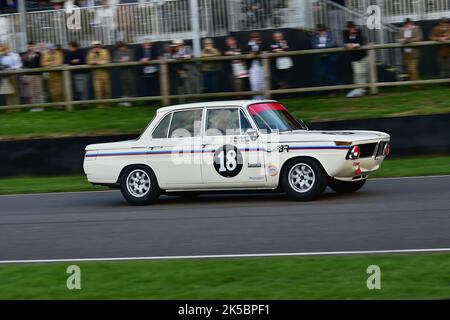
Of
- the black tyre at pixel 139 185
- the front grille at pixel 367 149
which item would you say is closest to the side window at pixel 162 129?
the black tyre at pixel 139 185

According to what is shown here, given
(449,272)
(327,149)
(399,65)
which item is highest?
(399,65)

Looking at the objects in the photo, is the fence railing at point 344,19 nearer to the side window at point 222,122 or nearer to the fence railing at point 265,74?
the fence railing at point 265,74

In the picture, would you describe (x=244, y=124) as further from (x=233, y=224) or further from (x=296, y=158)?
(x=233, y=224)

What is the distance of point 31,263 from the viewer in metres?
9.18

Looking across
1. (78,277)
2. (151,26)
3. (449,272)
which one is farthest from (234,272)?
(151,26)

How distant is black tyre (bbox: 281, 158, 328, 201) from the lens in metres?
12.1

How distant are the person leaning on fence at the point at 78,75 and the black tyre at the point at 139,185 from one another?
881 cm

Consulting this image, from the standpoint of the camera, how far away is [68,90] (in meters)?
21.9

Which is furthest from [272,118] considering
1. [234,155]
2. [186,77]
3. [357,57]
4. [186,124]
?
[186,77]

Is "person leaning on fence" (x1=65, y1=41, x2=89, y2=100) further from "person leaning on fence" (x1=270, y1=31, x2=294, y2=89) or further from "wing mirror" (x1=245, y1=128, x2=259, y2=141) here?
"wing mirror" (x1=245, y1=128, x2=259, y2=141)

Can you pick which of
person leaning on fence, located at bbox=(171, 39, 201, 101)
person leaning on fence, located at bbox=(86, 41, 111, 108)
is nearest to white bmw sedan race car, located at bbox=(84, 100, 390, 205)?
person leaning on fence, located at bbox=(171, 39, 201, 101)

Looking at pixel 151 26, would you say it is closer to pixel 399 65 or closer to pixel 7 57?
pixel 7 57

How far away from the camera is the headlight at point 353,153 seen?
11914 mm

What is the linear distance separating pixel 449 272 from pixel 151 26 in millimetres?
18424
